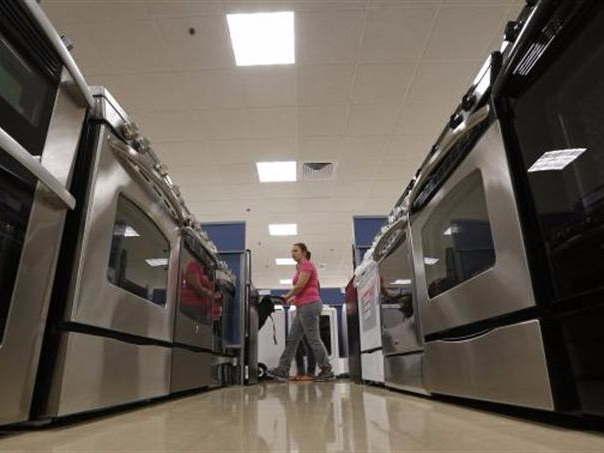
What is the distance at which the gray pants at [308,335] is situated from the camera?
146 inches

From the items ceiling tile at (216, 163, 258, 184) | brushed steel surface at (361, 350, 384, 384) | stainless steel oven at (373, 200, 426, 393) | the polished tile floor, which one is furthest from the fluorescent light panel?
ceiling tile at (216, 163, 258, 184)

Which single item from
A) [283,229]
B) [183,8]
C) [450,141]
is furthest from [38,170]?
[283,229]

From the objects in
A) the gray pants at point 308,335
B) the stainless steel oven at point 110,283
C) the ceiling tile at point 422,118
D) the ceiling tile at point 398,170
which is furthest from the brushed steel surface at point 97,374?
the ceiling tile at point 398,170

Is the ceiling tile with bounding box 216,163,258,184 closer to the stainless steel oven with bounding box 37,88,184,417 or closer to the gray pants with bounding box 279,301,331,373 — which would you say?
the gray pants with bounding box 279,301,331,373

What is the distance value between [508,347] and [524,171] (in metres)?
0.43

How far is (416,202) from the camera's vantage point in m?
1.74

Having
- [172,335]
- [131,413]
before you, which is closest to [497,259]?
[131,413]

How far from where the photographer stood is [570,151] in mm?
801

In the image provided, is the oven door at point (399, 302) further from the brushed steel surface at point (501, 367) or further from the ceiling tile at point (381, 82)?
the ceiling tile at point (381, 82)

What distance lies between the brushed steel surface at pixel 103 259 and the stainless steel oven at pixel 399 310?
110cm

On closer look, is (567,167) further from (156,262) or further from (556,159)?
(156,262)

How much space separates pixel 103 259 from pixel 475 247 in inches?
42.6

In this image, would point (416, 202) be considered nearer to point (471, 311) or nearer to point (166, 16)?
point (471, 311)

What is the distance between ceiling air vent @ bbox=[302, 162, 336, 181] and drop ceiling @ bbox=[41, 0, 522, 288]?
120 mm
